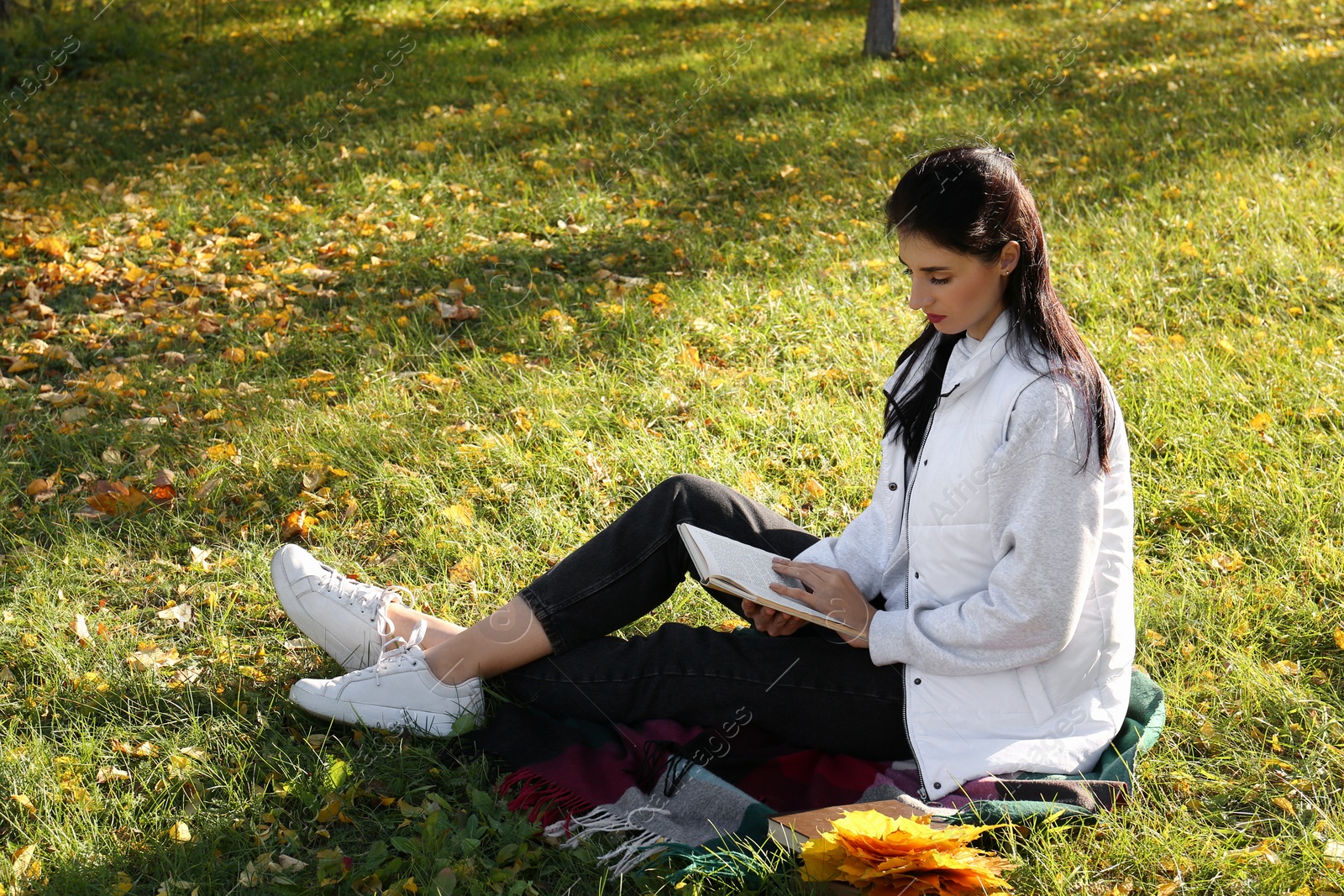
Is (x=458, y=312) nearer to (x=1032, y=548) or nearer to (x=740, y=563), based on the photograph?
(x=740, y=563)

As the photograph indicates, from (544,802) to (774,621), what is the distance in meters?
0.63

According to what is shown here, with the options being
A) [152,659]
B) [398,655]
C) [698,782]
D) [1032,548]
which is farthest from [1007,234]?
[152,659]

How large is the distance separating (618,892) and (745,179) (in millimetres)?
4687

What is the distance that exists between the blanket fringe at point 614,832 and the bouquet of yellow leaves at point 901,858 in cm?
51

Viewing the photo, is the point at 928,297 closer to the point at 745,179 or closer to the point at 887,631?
the point at 887,631

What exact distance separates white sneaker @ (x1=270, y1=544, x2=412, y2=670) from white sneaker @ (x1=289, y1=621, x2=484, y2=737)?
0.13 metres

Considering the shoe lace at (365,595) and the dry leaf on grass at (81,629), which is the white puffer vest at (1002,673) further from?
the dry leaf on grass at (81,629)

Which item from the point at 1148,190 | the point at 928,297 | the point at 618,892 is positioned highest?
the point at 928,297

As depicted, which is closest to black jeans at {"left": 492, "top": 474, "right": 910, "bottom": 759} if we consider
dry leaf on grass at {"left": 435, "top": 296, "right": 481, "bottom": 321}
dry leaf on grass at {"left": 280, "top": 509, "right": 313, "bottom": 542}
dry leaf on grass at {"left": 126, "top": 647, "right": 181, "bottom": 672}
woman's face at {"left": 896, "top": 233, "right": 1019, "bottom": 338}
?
woman's face at {"left": 896, "top": 233, "right": 1019, "bottom": 338}

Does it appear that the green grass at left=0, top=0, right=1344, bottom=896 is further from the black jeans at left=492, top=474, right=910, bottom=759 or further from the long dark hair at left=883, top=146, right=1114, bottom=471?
the long dark hair at left=883, top=146, right=1114, bottom=471

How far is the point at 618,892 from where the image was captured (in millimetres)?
2119

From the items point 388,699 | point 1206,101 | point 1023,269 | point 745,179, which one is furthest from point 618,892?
point 1206,101

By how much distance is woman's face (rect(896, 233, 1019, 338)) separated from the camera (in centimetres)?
199

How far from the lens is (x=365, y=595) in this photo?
2.65m
